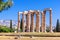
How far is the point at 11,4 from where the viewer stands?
15930 mm

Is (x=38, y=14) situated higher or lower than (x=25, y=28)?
higher

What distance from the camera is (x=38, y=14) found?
39688mm

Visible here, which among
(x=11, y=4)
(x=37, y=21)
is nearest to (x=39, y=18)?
(x=37, y=21)

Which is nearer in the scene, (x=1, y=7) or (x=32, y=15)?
(x=1, y=7)

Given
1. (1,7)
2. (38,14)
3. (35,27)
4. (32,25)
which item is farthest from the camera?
(35,27)

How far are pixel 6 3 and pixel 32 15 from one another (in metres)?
25.3

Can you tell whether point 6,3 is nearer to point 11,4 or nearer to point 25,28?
point 11,4

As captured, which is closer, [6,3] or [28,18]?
[6,3]

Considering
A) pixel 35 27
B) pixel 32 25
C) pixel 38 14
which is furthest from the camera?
pixel 35 27

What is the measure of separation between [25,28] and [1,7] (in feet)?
94.8

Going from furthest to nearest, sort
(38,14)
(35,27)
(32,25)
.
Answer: (35,27) → (32,25) → (38,14)

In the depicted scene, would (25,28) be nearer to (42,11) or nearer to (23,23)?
(23,23)

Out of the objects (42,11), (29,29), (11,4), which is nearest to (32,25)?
(29,29)

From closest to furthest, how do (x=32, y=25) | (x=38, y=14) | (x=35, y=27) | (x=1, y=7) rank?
(x=1, y=7)
(x=38, y=14)
(x=32, y=25)
(x=35, y=27)
